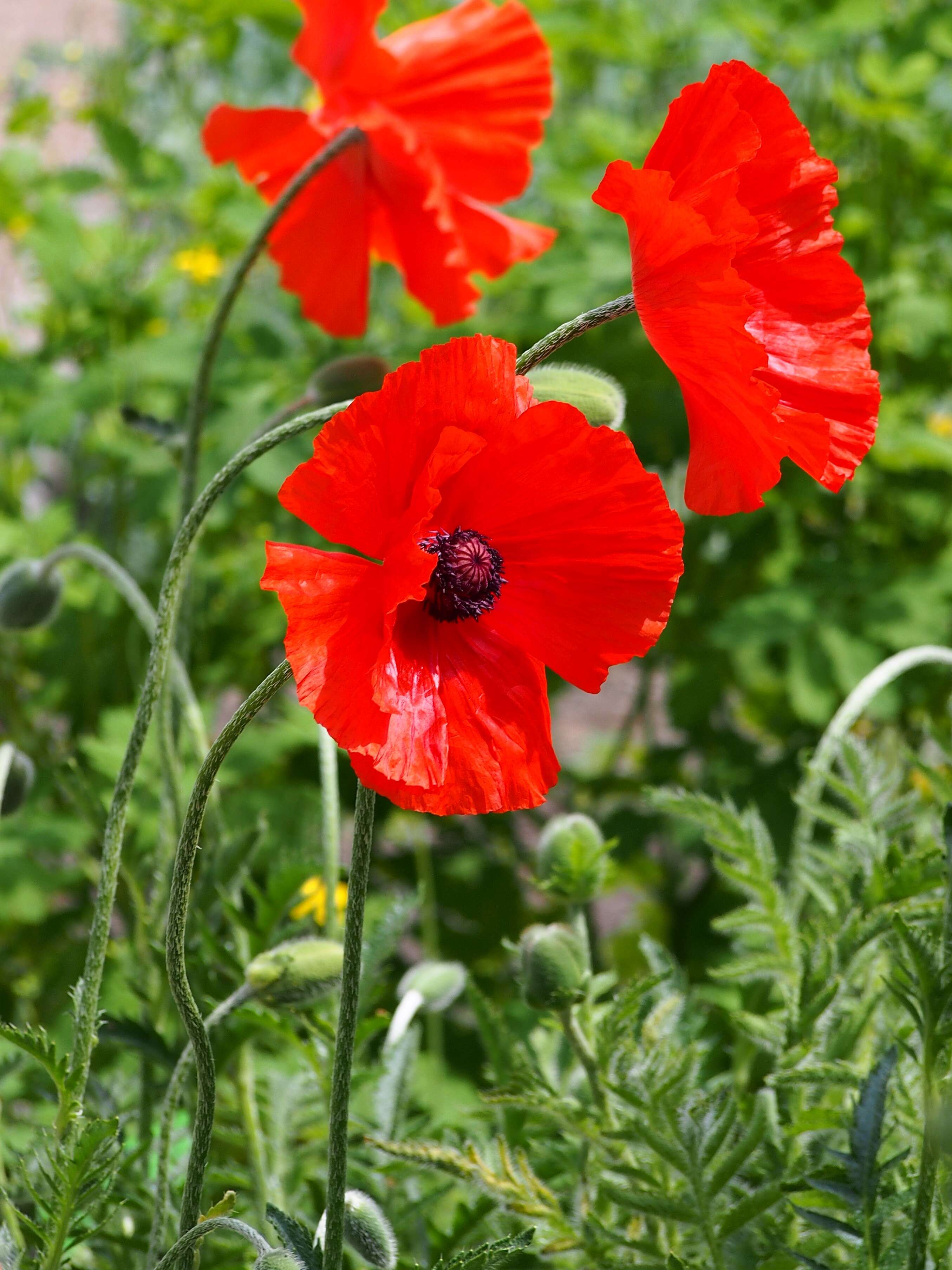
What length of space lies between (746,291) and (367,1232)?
475 millimetres

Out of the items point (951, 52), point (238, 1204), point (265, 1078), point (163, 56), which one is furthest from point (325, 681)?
point (163, 56)

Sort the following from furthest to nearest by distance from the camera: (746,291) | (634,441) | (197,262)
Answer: (197,262) → (634,441) → (746,291)

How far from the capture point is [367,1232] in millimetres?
668

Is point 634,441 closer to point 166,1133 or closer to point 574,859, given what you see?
point 574,859

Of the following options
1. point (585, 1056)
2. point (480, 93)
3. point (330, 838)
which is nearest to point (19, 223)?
point (480, 93)

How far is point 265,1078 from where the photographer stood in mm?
1186

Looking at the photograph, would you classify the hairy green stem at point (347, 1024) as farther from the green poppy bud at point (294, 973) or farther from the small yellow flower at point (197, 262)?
the small yellow flower at point (197, 262)

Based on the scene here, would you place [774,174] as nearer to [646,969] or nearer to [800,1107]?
[800,1107]

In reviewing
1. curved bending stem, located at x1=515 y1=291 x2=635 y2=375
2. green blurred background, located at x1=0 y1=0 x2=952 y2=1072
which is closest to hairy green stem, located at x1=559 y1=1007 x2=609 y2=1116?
curved bending stem, located at x1=515 y1=291 x2=635 y2=375

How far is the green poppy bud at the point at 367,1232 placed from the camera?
67cm

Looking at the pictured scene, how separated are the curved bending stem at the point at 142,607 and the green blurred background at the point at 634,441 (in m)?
0.64

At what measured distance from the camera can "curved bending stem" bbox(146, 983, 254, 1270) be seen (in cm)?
69

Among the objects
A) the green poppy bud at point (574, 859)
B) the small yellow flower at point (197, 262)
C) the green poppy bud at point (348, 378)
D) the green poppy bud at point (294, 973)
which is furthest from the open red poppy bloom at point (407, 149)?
the small yellow flower at point (197, 262)

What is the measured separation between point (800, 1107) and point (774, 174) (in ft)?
1.90
